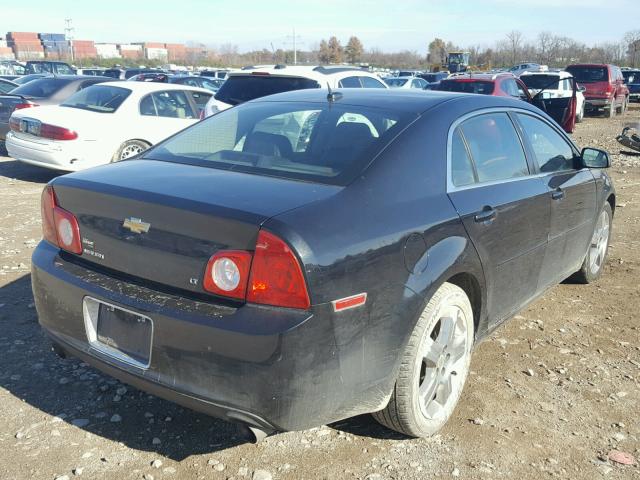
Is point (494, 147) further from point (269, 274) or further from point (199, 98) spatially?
point (199, 98)

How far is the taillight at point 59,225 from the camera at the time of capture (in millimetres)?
2890

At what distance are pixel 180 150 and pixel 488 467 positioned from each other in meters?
2.26

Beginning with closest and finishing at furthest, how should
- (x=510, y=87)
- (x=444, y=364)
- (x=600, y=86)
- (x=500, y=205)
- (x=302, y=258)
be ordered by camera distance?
(x=302, y=258) < (x=444, y=364) < (x=500, y=205) < (x=510, y=87) < (x=600, y=86)

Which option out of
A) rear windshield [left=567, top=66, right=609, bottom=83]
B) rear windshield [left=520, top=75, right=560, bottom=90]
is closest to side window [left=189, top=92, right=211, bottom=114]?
rear windshield [left=520, top=75, right=560, bottom=90]

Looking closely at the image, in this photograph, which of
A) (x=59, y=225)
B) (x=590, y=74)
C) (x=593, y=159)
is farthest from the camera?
(x=590, y=74)

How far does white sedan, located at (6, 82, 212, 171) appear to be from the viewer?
28.6 ft

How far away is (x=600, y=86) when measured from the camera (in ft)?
70.6

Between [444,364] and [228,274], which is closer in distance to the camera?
[228,274]

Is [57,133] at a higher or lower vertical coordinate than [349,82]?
lower

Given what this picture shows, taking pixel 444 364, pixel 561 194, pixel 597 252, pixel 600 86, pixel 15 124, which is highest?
pixel 561 194

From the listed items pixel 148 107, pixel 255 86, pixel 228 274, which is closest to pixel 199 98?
pixel 148 107

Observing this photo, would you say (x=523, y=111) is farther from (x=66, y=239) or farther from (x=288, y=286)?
(x=66, y=239)

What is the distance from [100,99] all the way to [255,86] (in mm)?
2618

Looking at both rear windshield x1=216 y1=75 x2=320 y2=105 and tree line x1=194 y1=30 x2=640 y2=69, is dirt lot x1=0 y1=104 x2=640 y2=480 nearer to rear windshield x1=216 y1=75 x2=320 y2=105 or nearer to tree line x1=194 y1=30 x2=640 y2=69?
rear windshield x1=216 y1=75 x2=320 y2=105
